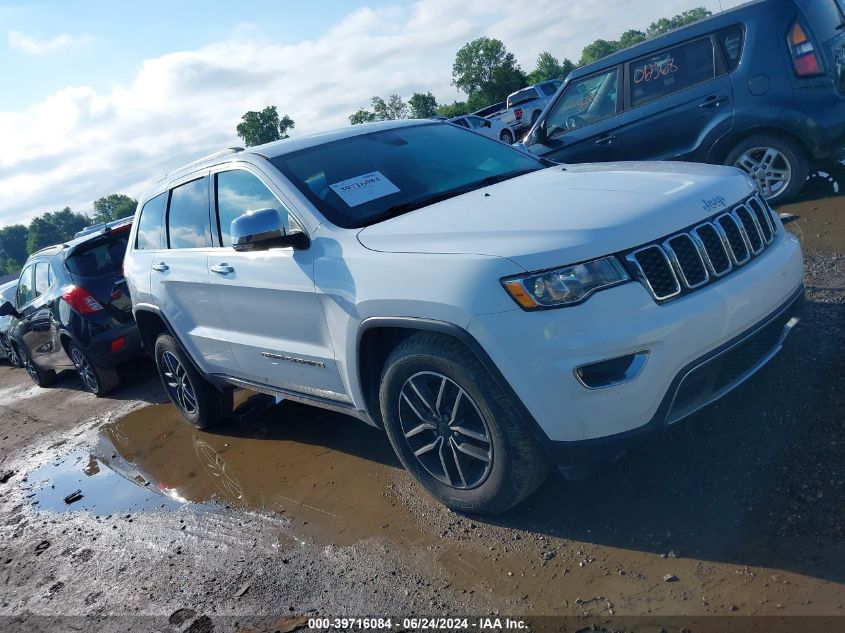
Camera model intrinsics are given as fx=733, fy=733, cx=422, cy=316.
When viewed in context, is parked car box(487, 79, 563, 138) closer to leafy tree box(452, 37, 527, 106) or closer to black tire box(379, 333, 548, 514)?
black tire box(379, 333, 548, 514)

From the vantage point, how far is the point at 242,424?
5.96 meters

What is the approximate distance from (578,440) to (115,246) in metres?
6.76

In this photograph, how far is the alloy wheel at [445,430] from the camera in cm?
324

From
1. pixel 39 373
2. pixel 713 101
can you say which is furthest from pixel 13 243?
pixel 713 101

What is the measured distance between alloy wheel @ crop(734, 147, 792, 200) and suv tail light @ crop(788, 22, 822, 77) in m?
0.71

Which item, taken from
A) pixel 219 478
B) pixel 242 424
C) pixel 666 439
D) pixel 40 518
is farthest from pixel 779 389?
pixel 40 518

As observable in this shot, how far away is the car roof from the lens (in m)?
6.80

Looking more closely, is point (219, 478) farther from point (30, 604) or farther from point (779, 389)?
point (779, 389)

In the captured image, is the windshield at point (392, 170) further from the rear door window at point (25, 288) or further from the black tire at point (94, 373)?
the rear door window at point (25, 288)

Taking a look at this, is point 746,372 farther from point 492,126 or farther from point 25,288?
point 492,126

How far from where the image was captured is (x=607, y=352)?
2760 millimetres

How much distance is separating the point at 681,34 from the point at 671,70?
1.14 ft

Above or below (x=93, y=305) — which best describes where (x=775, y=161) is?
below

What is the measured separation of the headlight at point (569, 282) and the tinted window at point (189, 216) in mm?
2733
